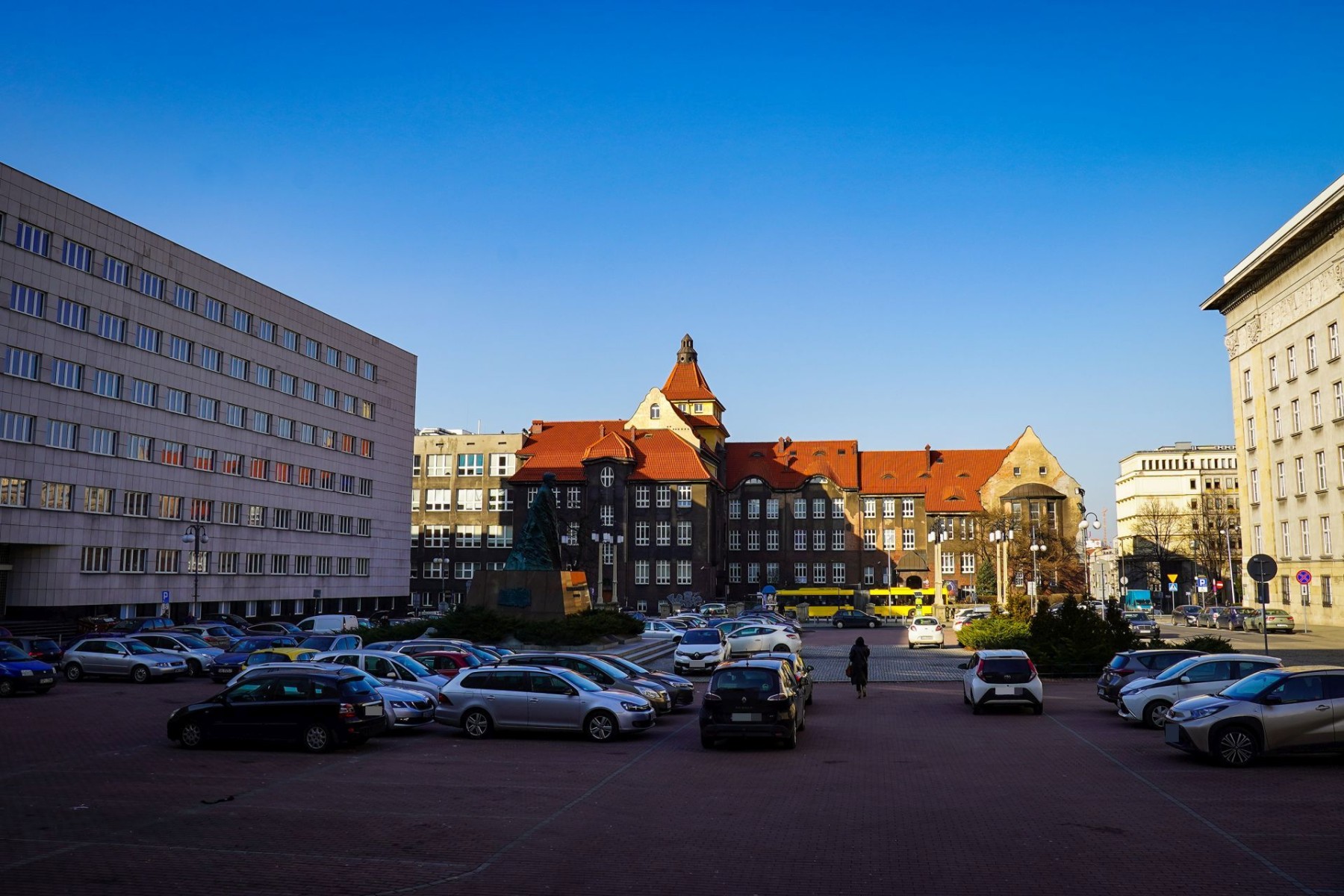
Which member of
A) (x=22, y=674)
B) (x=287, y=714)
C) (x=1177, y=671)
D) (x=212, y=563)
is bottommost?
(x=22, y=674)

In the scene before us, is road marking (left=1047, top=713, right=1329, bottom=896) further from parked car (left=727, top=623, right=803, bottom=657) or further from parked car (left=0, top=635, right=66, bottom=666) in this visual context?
parked car (left=0, top=635, right=66, bottom=666)

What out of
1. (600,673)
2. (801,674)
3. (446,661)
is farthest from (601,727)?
(446,661)

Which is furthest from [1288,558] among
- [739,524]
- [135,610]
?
[135,610]

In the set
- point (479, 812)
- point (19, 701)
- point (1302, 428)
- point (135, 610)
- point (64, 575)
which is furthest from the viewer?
point (1302, 428)

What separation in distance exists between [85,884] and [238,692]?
29.8 feet

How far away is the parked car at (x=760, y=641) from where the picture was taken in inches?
1607

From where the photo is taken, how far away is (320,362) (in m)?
77.1

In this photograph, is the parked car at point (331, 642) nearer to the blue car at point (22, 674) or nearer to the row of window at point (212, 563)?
the blue car at point (22, 674)

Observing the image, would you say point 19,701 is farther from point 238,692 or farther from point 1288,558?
point 1288,558

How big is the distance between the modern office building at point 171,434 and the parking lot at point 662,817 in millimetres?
38025

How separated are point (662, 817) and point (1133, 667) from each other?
16871 millimetres

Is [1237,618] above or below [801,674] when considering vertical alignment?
above

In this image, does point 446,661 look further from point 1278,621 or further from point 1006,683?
point 1278,621

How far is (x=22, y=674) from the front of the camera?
2750 cm
